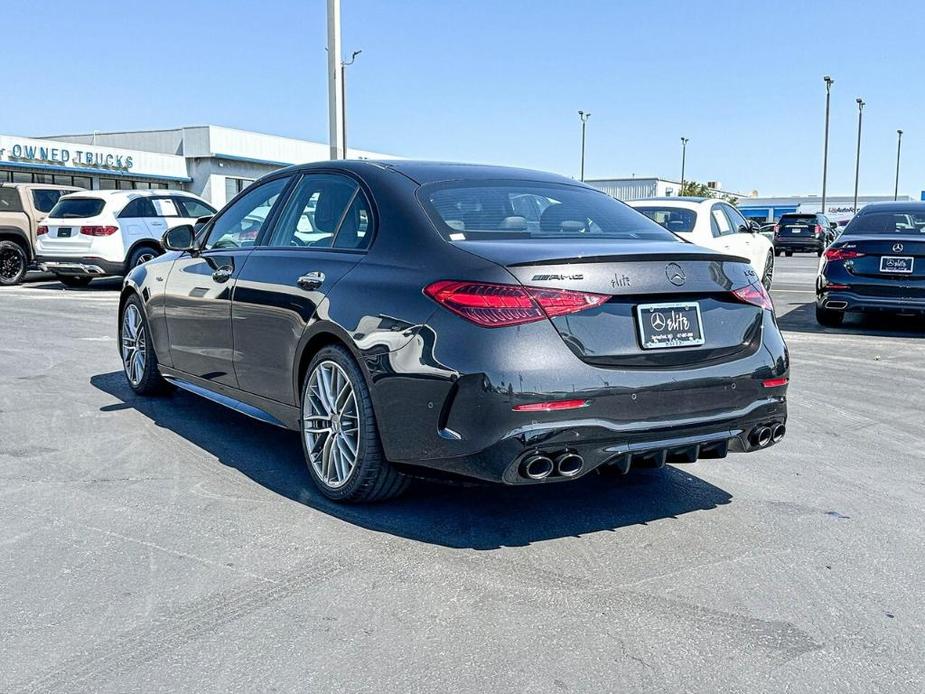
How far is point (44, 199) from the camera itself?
60.9 ft

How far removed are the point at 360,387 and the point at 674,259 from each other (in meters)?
1.44

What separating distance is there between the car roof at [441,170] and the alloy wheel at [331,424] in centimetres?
102

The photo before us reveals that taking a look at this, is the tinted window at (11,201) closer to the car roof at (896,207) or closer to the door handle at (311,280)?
the car roof at (896,207)

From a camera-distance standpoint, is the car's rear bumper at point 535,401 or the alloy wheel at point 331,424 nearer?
the car's rear bumper at point 535,401

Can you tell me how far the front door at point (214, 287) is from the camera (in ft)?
17.6

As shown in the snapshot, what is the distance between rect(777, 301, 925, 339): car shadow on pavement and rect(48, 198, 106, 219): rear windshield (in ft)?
37.9

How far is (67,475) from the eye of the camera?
193 inches

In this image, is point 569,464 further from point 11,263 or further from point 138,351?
point 11,263

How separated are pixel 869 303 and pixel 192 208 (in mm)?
12123

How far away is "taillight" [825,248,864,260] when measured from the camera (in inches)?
426

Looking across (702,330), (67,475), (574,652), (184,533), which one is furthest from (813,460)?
(67,475)

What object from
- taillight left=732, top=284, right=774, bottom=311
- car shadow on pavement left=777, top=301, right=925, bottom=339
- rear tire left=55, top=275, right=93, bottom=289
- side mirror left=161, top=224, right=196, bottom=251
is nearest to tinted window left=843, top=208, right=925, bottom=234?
car shadow on pavement left=777, top=301, right=925, bottom=339

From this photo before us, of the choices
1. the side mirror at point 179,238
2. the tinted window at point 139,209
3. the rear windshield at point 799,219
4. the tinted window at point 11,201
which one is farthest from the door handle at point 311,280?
the rear windshield at point 799,219

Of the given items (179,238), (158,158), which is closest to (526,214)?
(179,238)
